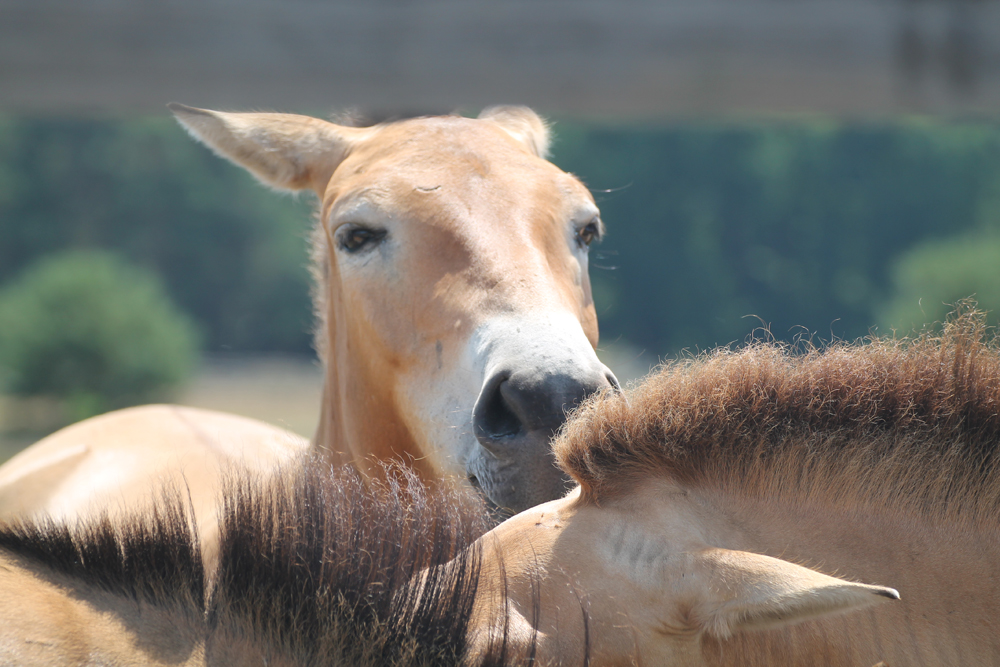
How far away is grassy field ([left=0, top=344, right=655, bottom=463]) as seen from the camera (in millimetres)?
18375

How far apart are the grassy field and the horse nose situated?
31.7 feet

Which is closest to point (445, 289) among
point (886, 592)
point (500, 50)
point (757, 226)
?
point (500, 50)

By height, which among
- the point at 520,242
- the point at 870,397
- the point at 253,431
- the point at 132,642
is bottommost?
the point at 253,431

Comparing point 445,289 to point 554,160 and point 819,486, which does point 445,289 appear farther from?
point 554,160

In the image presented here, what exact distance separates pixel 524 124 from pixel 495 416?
144cm

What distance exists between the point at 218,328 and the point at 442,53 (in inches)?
1562

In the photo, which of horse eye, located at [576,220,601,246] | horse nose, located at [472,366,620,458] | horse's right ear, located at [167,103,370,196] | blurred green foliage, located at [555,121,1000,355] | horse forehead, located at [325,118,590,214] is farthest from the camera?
blurred green foliage, located at [555,121,1000,355]

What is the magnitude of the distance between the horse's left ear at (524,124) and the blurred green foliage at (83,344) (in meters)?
17.9

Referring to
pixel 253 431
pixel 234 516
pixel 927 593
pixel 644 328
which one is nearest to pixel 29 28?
pixel 234 516

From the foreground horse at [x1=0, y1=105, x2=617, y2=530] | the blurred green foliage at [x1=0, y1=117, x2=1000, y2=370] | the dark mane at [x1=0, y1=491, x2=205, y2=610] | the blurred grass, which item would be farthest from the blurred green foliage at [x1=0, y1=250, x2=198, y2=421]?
the dark mane at [x1=0, y1=491, x2=205, y2=610]

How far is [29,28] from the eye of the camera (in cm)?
127

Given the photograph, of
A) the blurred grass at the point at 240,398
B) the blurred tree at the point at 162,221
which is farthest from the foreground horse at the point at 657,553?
the blurred tree at the point at 162,221

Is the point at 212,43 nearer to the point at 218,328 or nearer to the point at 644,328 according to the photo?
the point at 644,328

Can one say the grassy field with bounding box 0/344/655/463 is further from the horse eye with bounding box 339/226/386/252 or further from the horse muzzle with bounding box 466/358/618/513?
the horse muzzle with bounding box 466/358/618/513
